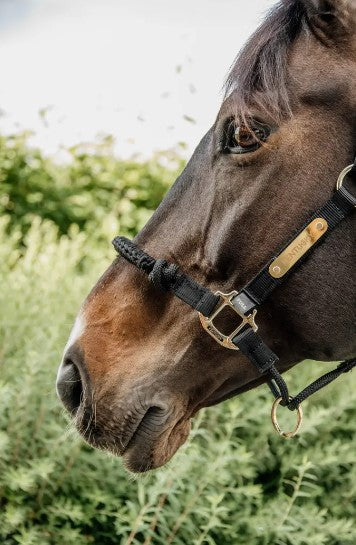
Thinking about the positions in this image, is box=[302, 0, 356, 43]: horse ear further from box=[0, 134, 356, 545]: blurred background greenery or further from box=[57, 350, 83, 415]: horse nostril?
box=[0, 134, 356, 545]: blurred background greenery

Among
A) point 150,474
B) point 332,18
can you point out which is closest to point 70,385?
point 150,474

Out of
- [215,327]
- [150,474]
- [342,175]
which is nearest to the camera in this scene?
[342,175]

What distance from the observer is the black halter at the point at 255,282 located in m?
1.96

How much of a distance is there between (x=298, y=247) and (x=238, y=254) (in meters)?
0.17

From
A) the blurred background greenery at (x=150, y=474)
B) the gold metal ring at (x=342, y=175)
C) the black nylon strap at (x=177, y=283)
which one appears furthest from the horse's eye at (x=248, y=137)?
the blurred background greenery at (x=150, y=474)

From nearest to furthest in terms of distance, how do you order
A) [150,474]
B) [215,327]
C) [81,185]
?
[215,327], [150,474], [81,185]

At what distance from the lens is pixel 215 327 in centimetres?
208

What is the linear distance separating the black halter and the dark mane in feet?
0.94

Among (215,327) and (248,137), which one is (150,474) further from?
(248,137)

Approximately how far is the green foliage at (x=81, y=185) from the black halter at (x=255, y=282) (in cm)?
422

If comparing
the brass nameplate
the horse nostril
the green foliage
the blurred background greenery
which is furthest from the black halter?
the green foliage

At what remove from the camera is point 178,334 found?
2131mm

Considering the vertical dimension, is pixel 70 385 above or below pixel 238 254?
below

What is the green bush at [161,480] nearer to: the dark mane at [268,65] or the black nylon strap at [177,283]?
the black nylon strap at [177,283]
